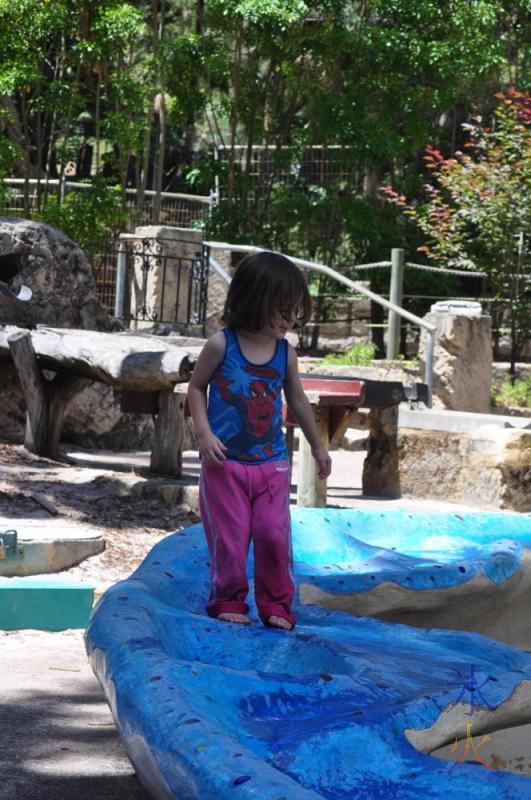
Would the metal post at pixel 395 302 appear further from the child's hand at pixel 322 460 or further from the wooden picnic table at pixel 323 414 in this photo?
the child's hand at pixel 322 460

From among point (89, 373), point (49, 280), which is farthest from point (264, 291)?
point (49, 280)

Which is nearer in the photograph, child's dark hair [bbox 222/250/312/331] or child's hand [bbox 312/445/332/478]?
child's dark hair [bbox 222/250/312/331]

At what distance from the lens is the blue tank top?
141 inches

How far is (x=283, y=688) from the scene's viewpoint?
283 centimetres

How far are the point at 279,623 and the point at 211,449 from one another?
0.50 metres

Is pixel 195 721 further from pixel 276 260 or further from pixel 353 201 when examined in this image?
pixel 353 201

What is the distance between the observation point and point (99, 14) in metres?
15.8

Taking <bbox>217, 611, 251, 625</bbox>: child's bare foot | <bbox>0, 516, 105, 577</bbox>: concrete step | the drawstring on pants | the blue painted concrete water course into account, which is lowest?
<bbox>0, 516, 105, 577</bbox>: concrete step

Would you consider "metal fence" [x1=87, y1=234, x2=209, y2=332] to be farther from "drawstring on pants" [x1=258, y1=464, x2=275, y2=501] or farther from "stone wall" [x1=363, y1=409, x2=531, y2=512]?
"drawstring on pants" [x1=258, y1=464, x2=275, y2=501]

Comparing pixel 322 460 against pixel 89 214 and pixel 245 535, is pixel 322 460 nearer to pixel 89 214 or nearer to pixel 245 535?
pixel 245 535

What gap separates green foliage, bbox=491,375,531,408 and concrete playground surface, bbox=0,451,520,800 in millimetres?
9024

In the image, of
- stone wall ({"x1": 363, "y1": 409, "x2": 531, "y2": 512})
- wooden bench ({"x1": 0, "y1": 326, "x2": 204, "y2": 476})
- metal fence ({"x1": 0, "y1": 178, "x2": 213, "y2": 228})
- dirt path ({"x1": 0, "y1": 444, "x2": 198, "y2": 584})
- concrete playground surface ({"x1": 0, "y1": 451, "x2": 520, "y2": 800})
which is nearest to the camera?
concrete playground surface ({"x1": 0, "y1": 451, "x2": 520, "y2": 800})

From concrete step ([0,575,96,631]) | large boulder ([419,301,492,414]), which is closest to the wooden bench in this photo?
concrete step ([0,575,96,631])
